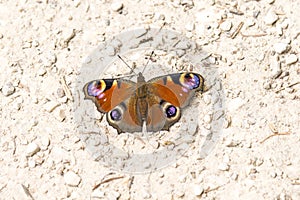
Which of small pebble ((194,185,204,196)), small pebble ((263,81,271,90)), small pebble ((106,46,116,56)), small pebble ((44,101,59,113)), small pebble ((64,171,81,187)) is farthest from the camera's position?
small pebble ((106,46,116,56))

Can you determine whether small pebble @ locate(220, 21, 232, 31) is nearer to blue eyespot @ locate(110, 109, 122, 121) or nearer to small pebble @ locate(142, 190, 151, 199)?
blue eyespot @ locate(110, 109, 122, 121)

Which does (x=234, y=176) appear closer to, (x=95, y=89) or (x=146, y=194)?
(x=146, y=194)

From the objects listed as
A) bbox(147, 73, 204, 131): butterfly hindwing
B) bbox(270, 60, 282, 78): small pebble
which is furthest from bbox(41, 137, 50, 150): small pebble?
bbox(270, 60, 282, 78): small pebble

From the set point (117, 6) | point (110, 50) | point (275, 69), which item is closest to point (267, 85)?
point (275, 69)

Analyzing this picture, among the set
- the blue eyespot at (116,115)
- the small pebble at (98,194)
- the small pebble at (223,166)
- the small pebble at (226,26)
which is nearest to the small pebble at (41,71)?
the blue eyespot at (116,115)

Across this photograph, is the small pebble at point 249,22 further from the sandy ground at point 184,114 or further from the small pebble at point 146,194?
the small pebble at point 146,194

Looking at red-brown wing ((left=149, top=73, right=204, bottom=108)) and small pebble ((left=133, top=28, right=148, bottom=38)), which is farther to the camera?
small pebble ((left=133, top=28, right=148, bottom=38))
